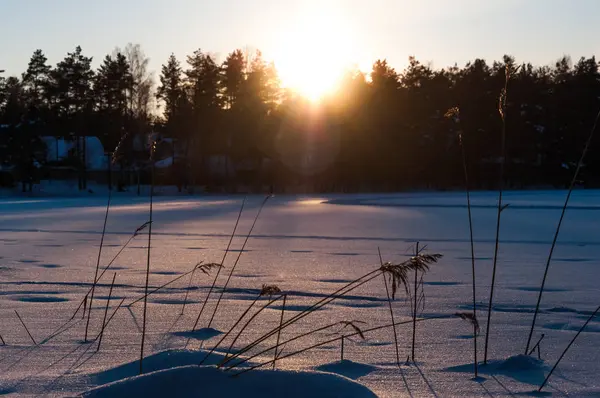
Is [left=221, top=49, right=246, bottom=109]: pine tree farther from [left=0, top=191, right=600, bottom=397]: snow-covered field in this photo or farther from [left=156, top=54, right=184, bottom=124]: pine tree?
[left=0, top=191, right=600, bottom=397]: snow-covered field

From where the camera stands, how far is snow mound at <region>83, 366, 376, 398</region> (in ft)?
9.69

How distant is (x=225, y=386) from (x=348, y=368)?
3.56 feet

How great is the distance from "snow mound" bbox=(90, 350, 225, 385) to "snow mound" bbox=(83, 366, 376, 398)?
0.60 meters

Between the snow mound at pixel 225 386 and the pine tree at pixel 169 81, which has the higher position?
the pine tree at pixel 169 81

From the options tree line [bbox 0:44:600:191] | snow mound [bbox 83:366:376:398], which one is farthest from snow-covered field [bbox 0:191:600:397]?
tree line [bbox 0:44:600:191]

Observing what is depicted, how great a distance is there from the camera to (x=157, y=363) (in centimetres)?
371

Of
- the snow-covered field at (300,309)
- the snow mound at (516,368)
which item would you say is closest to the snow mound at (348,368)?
the snow-covered field at (300,309)

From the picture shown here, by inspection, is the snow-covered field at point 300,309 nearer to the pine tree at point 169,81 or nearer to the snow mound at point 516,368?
the snow mound at point 516,368

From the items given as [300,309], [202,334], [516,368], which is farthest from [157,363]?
[300,309]

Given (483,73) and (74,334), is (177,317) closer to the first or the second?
(74,334)

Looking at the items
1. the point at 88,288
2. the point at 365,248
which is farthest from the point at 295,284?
the point at 365,248

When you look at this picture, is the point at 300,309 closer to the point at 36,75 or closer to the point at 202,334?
the point at 202,334

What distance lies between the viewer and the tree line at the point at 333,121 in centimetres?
6112

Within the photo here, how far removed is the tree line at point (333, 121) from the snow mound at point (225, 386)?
55743 mm
